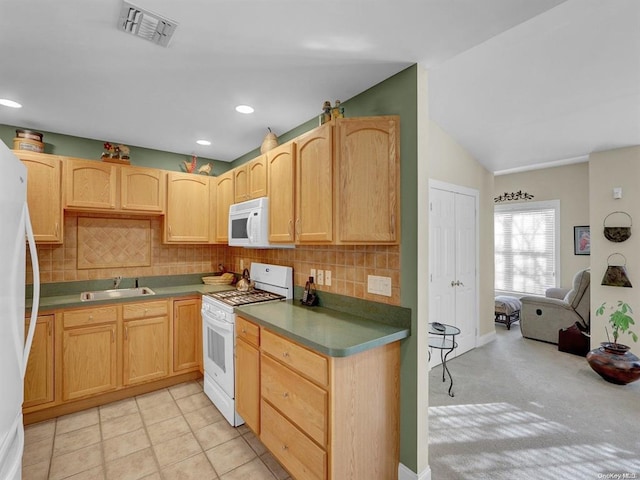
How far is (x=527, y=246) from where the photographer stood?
5.82 m

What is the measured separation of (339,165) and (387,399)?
149 cm

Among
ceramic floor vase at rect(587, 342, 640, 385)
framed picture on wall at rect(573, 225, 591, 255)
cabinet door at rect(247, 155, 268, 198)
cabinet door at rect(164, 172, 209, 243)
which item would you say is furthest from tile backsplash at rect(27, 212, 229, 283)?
framed picture on wall at rect(573, 225, 591, 255)

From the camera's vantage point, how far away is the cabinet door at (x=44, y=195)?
2.64m

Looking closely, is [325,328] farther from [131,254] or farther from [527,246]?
[527,246]

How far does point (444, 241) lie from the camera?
3660 millimetres

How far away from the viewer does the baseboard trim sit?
1.82 meters

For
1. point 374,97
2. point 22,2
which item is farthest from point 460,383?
point 22,2

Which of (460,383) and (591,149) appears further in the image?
(591,149)

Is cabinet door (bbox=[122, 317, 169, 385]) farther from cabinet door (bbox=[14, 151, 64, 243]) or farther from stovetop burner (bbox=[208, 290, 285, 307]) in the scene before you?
cabinet door (bbox=[14, 151, 64, 243])

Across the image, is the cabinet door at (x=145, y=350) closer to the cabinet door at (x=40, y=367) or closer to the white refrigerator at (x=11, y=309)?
the cabinet door at (x=40, y=367)

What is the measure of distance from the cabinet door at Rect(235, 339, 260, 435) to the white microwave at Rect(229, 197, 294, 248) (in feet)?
2.76

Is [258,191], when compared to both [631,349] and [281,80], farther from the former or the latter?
[631,349]

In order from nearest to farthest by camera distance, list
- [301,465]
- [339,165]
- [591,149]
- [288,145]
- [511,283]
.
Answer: [301,465] → [339,165] → [288,145] → [591,149] → [511,283]

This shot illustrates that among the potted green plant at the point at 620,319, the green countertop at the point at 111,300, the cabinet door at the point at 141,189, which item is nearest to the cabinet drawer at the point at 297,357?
the green countertop at the point at 111,300
